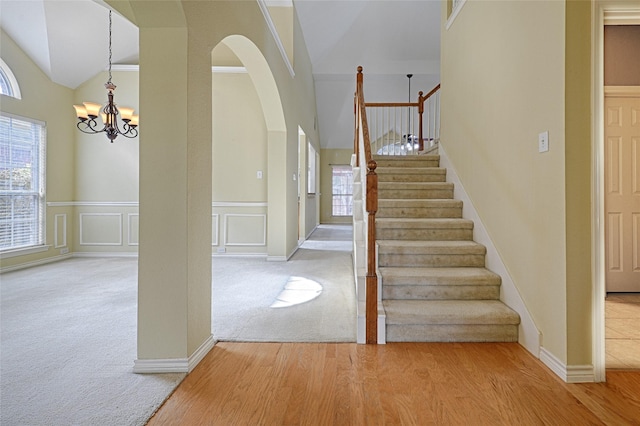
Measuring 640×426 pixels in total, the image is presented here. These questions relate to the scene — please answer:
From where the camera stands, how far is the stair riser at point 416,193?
3.88 m

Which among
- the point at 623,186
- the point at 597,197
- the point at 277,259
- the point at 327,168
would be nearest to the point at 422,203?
the point at 597,197

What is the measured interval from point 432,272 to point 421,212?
963 millimetres

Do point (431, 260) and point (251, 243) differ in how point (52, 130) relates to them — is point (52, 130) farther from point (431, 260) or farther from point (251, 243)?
point (431, 260)

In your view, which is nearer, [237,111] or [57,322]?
[57,322]

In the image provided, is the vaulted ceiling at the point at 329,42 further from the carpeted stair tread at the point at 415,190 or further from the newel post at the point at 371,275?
the carpeted stair tread at the point at 415,190

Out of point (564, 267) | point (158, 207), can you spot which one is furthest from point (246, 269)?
point (564, 267)

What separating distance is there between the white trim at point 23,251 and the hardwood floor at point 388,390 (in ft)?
13.4

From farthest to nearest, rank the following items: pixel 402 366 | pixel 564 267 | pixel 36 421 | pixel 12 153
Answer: pixel 12 153 < pixel 402 366 < pixel 564 267 < pixel 36 421

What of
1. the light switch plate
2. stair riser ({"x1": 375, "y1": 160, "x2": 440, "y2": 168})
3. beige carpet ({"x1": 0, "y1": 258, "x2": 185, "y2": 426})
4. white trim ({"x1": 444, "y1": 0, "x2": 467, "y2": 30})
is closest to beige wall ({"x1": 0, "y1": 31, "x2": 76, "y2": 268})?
beige carpet ({"x1": 0, "y1": 258, "x2": 185, "y2": 426})

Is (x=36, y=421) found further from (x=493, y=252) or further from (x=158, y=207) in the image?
(x=493, y=252)

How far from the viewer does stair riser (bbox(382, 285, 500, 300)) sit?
266 centimetres

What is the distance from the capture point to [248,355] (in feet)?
7.15

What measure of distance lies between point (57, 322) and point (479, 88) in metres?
4.02

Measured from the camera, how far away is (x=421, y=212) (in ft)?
11.8
